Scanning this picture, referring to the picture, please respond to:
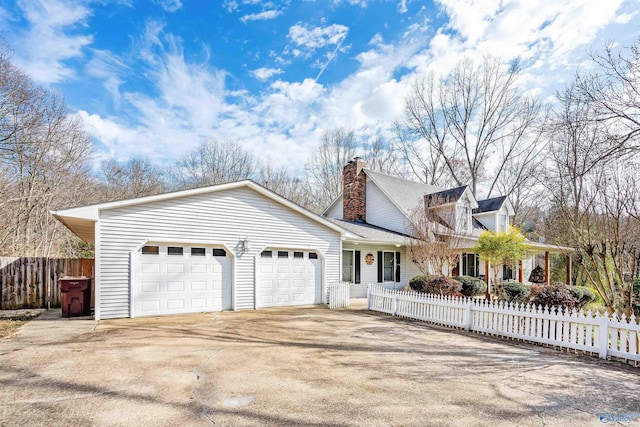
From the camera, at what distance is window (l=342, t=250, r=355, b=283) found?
1490 centimetres

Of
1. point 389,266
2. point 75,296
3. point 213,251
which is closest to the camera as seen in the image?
point 75,296

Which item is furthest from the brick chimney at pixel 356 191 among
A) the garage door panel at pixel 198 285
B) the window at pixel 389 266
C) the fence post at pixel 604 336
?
the fence post at pixel 604 336

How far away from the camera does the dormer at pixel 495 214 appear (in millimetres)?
20500

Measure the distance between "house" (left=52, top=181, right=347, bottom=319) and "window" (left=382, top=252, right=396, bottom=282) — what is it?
3946 millimetres

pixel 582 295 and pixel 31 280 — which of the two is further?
pixel 582 295

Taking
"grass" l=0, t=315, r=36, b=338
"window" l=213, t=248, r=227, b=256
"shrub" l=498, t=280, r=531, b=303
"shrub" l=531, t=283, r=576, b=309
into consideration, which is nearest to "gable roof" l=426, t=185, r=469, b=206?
"shrub" l=498, t=280, r=531, b=303

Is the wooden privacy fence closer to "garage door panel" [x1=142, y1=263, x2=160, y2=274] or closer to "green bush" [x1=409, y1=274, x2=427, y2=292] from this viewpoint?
"garage door panel" [x1=142, y1=263, x2=160, y2=274]

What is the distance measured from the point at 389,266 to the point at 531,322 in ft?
29.6

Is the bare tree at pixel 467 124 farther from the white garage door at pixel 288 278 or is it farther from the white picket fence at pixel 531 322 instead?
the white picket fence at pixel 531 322

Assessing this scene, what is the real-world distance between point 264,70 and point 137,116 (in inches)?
355

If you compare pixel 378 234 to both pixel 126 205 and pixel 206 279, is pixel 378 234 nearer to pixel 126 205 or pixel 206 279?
pixel 206 279

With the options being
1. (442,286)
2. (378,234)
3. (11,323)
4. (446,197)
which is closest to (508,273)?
(446,197)

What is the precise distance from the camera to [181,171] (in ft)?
96.6

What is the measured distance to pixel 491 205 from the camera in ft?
68.8
